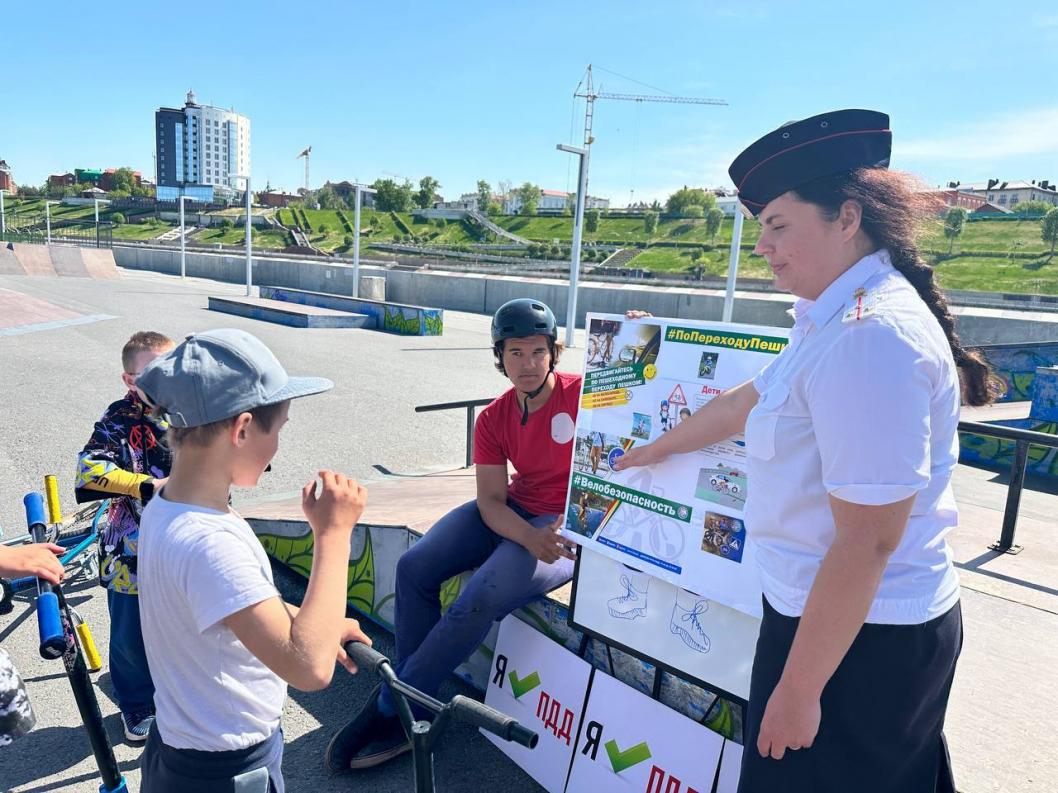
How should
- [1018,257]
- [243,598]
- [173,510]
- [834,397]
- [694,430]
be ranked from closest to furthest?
1. [834,397]
2. [243,598]
3. [173,510]
4. [694,430]
5. [1018,257]

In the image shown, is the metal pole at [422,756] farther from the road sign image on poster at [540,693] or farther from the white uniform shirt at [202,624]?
the road sign image on poster at [540,693]

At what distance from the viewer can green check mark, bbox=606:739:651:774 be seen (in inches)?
99.9

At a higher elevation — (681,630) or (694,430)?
(694,430)

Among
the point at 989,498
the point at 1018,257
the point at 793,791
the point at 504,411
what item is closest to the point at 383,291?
the point at 989,498

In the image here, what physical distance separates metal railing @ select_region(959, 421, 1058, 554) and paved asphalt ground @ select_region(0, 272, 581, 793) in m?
3.70

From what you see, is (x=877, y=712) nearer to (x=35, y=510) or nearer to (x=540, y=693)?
(x=540, y=693)

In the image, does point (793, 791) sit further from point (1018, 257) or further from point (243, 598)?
point (1018, 257)

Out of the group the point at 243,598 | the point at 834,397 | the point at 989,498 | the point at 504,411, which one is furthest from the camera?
the point at 989,498

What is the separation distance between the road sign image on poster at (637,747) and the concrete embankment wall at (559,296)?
1706 cm

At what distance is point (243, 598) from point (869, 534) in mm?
1272

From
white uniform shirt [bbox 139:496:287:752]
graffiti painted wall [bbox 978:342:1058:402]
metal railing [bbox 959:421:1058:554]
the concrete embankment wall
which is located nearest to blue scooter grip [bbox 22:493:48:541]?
white uniform shirt [bbox 139:496:287:752]

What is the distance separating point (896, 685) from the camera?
147 cm

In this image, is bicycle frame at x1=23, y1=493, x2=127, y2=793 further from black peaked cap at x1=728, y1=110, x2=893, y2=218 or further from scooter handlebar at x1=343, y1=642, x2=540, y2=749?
black peaked cap at x1=728, y1=110, x2=893, y2=218

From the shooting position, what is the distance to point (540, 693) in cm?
295
